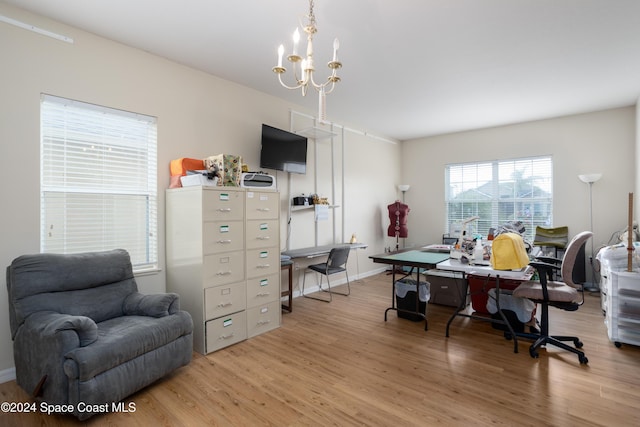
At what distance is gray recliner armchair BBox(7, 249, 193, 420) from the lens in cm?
203

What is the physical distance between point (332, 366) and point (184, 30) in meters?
3.18

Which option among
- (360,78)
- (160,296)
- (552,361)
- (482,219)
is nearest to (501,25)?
(360,78)

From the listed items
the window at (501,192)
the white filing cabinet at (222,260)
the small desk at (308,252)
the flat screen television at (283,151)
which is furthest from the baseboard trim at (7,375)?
the window at (501,192)

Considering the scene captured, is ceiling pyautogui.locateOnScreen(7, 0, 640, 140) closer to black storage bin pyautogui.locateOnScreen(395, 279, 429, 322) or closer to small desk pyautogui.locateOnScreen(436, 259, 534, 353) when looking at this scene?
small desk pyautogui.locateOnScreen(436, 259, 534, 353)

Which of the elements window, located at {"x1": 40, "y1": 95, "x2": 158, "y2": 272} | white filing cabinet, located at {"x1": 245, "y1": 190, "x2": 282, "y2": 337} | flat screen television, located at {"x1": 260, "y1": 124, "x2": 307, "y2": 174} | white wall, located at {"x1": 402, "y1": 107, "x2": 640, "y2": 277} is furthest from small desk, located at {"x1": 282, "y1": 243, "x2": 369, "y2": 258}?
white wall, located at {"x1": 402, "y1": 107, "x2": 640, "y2": 277}

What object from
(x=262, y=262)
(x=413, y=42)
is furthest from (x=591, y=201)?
(x=262, y=262)

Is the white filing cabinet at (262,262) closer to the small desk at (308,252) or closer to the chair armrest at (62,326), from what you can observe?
the small desk at (308,252)

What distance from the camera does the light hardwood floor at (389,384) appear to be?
2080 millimetres

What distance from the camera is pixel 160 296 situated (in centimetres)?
270

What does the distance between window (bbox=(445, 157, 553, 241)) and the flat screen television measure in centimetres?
271

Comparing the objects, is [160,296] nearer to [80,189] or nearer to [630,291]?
[80,189]

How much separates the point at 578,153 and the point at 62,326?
6.99m

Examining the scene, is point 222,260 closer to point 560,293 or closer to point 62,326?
point 62,326

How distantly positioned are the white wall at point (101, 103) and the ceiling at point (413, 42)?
0.53ft
